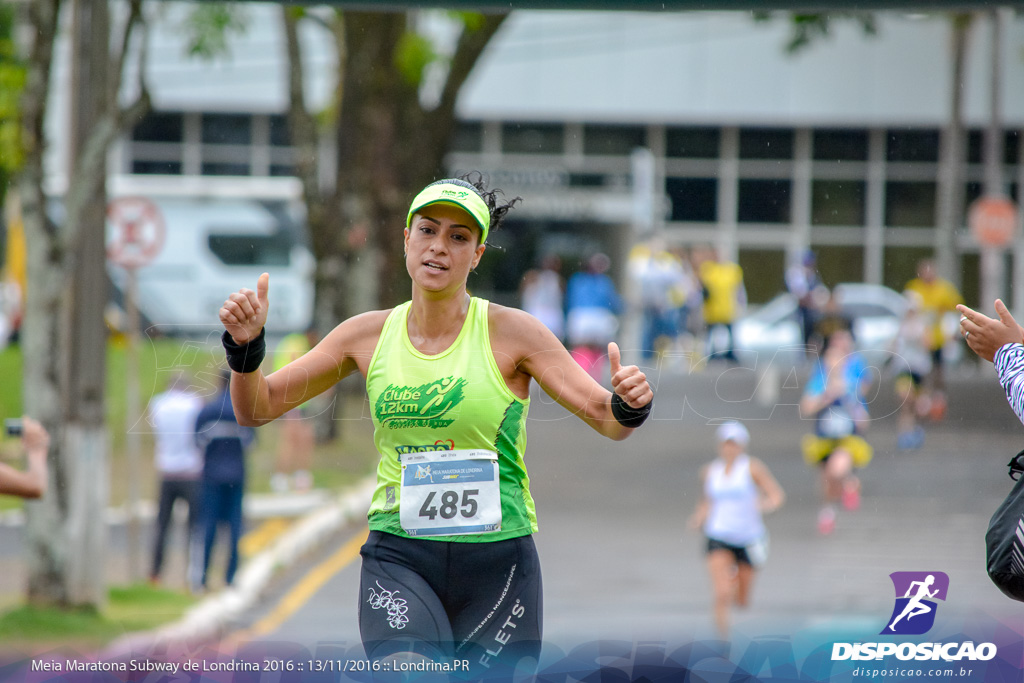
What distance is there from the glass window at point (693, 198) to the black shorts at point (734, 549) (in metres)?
2.20

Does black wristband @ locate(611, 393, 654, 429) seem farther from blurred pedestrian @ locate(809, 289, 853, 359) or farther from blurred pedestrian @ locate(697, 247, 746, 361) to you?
blurred pedestrian @ locate(809, 289, 853, 359)

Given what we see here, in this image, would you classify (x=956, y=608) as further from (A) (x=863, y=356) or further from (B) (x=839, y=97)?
(B) (x=839, y=97)

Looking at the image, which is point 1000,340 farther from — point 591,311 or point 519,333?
point 591,311

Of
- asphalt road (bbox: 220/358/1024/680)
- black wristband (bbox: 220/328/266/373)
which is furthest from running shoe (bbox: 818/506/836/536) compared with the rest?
black wristband (bbox: 220/328/266/373)

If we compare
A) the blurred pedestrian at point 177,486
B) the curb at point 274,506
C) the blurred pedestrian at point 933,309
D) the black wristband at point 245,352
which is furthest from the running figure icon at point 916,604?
the curb at point 274,506

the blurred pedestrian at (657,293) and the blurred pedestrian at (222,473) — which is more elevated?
the blurred pedestrian at (657,293)

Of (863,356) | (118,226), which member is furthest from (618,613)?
(118,226)

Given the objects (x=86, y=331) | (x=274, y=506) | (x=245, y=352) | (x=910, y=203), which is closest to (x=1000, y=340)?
(x=245, y=352)

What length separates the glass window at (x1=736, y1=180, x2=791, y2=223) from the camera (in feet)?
16.6

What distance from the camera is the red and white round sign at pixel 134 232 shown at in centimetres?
848

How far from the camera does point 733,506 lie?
292 inches

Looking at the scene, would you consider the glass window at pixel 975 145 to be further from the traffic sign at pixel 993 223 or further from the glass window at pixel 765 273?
the glass window at pixel 765 273

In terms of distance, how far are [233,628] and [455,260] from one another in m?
5.18

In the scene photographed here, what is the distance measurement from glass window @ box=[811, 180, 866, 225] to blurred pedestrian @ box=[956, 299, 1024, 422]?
5.43 ft
